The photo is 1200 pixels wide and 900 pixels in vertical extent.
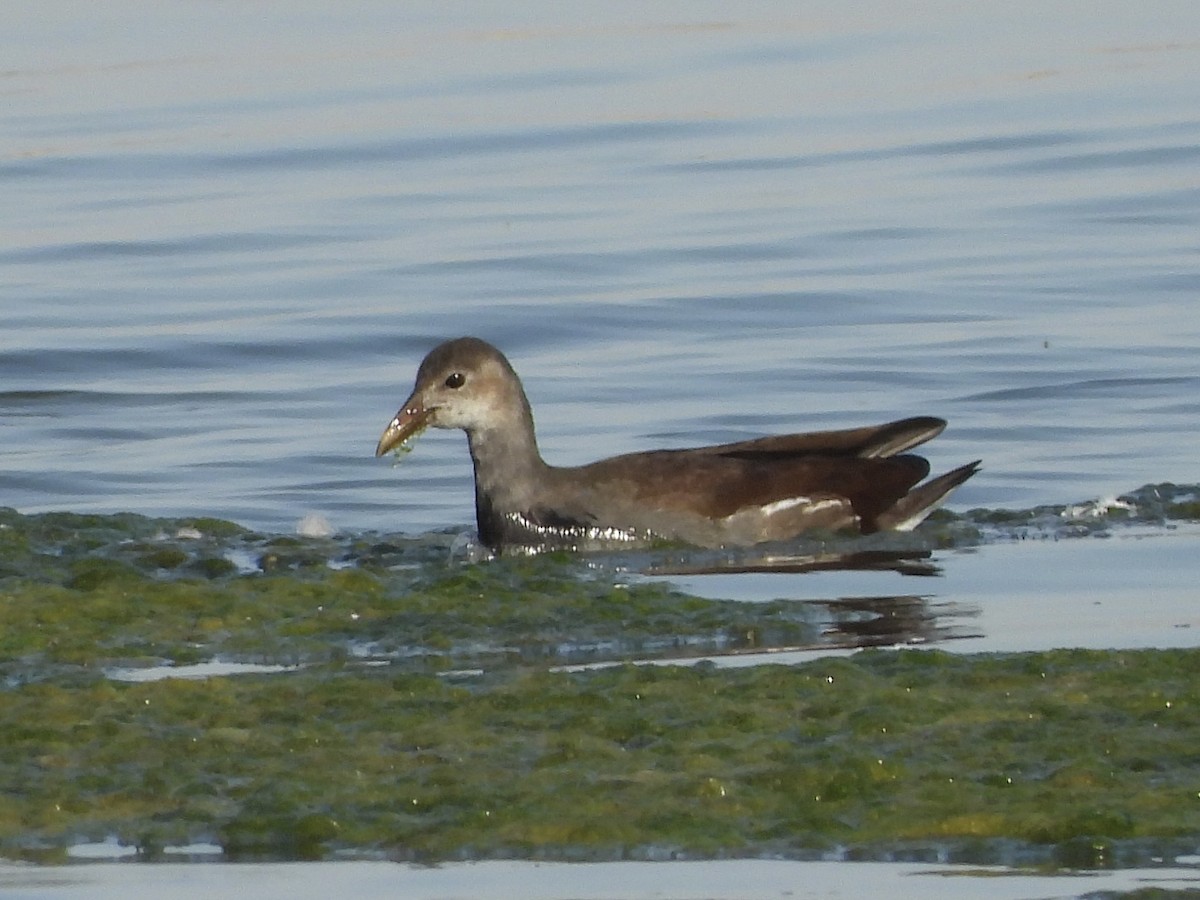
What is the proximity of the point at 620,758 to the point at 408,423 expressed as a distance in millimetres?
4904

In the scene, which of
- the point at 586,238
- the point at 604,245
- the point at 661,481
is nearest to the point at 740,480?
the point at 661,481

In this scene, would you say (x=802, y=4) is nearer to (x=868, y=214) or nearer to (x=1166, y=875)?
(x=868, y=214)

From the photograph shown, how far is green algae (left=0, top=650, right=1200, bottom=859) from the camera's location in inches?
269

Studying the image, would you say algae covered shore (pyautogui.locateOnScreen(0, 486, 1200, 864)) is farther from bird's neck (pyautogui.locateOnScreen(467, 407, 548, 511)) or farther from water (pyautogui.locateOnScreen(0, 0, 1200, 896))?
bird's neck (pyautogui.locateOnScreen(467, 407, 548, 511))

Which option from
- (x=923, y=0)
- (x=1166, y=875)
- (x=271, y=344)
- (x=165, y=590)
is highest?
(x=923, y=0)

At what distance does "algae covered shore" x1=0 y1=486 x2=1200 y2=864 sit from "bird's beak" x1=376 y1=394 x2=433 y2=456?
6.58 feet

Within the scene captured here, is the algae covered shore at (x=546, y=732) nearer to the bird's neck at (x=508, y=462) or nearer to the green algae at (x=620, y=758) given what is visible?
the green algae at (x=620, y=758)

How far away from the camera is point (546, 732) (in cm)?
777

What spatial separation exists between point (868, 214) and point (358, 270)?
384 centimetres

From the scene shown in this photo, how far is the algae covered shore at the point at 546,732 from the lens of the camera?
22.5ft

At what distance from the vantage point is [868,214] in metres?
20.7

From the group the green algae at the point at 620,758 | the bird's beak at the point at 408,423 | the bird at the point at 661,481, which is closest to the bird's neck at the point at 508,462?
the bird at the point at 661,481

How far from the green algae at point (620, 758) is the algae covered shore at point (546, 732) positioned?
1cm

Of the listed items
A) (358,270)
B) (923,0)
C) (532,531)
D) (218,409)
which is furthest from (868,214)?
(923,0)
